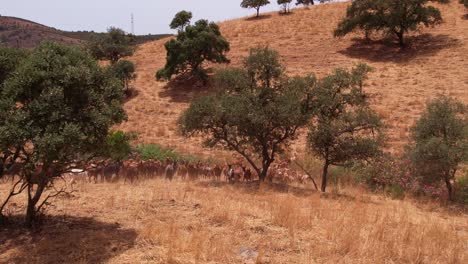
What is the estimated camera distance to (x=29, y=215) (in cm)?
845

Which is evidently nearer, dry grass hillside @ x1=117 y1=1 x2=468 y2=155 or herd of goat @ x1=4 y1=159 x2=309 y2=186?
herd of goat @ x1=4 y1=159 x2=309 y2=186

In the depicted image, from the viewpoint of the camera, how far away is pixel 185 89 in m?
33.1

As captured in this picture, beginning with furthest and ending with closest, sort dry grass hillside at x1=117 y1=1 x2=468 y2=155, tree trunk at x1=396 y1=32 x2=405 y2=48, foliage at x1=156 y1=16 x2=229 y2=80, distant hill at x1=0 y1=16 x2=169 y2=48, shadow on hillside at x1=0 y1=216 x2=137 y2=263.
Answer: distant hill at x1=0 y1=16 x2=169 y2=48
tree trunk at x1=396 y1=32 x2=405 y2=48
foliage at x1=156 y1=16 x2=229 y2=80
dry grass hillside at x1=117 y1=1 x2=468 y2=155
shadow on hillside at x1=0 y1=216 x2=137 y2=263

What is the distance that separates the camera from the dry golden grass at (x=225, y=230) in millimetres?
7434

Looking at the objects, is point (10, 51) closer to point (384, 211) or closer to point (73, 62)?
point (73, 62)

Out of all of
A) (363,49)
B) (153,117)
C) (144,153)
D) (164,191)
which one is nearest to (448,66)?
(363,49)

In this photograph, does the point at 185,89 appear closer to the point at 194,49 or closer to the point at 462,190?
the point at 194,49

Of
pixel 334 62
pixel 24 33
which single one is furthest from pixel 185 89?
pixel 24 33

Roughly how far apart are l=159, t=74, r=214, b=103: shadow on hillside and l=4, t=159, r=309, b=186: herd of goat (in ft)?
50.9

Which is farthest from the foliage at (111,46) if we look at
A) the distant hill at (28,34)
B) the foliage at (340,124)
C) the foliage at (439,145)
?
the distant hill at (28,34)

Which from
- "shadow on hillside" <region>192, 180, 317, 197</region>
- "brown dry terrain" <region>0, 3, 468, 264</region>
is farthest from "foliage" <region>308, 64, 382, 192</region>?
"brown dry terrain" <region>0, 3, 468, 264</region>

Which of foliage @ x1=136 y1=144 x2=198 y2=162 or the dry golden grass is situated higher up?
foliage @ x1=136 y1=144 x2=198 y2=162

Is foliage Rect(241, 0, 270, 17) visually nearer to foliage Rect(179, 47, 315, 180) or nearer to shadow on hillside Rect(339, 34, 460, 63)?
shadow on hillside Rect(339, 34, 460, 63)

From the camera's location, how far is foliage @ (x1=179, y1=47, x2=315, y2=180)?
13.6 meters
